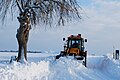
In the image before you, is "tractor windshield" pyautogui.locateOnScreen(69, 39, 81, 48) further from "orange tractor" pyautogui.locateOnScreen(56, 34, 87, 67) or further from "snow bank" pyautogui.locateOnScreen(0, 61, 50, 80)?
"snow bank" pyautogui.locateOnScreen(0, 61, 50, 80)

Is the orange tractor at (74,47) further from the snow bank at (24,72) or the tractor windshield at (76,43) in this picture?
the snow bank at (24,72)

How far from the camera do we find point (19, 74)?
509 inches

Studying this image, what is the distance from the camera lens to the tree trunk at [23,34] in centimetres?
2277

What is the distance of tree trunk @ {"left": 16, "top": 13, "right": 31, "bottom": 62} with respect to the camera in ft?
74.7

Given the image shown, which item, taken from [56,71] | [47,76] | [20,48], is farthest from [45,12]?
[47,76]

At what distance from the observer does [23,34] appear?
2342 cm

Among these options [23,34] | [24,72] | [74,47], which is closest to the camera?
[24,72]

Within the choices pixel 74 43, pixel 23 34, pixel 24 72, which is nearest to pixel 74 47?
pixel 74 43

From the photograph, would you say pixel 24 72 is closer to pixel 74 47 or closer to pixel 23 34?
pixel 23 34

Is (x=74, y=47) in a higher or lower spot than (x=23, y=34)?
lower

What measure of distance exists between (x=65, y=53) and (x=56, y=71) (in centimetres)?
884

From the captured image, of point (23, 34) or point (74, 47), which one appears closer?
point (23, 34)

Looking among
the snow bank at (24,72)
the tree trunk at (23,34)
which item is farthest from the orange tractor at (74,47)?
the snow bank at (24,72)

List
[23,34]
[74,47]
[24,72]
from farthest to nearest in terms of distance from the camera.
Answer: [74,47], [23,34], [24,72]
